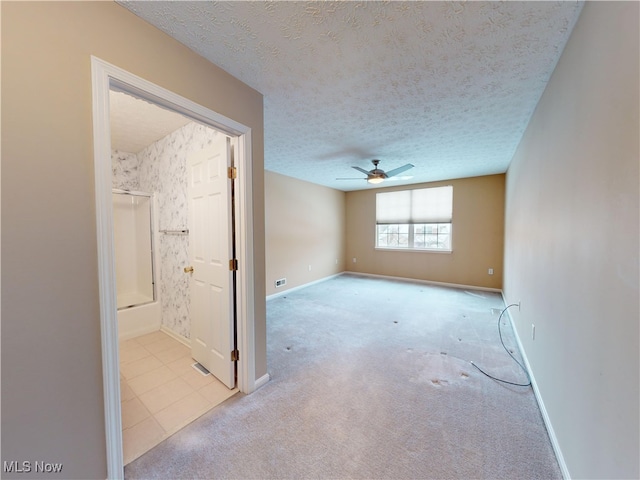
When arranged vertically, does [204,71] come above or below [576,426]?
above

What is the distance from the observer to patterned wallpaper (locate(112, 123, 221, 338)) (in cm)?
269

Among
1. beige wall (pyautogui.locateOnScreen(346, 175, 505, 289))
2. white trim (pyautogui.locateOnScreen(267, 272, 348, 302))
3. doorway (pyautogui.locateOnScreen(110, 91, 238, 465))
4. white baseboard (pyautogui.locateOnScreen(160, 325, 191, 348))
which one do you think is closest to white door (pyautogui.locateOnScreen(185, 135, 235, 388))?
doorway (pyautogui.locateOnScreen(110, 91, 238, 465))

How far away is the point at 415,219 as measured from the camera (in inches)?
231

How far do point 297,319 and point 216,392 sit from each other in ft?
5.51

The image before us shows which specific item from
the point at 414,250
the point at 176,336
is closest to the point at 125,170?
the point at 176,336

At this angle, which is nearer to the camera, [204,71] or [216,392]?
[204,71]

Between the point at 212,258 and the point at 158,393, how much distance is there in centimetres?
118

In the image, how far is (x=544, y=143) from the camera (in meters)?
1.92

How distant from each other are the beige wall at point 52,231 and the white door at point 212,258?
0.87 meters

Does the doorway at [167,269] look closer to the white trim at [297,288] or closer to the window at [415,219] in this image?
the white trim at [297,288]

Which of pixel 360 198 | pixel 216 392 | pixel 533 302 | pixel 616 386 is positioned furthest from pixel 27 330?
pixel 360 198

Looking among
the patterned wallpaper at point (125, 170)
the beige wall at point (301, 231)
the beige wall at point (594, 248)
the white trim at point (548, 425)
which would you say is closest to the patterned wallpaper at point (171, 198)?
the patterned wallpaper at point (125, 170)

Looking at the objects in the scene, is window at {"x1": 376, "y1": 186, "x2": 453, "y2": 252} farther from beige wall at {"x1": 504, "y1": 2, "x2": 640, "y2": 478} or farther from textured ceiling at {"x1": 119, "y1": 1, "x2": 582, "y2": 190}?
beige wall at {"x1": 504, "y1": 2, "x2": 640, "y2": 478}

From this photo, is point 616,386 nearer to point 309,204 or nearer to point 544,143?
point 544,143
